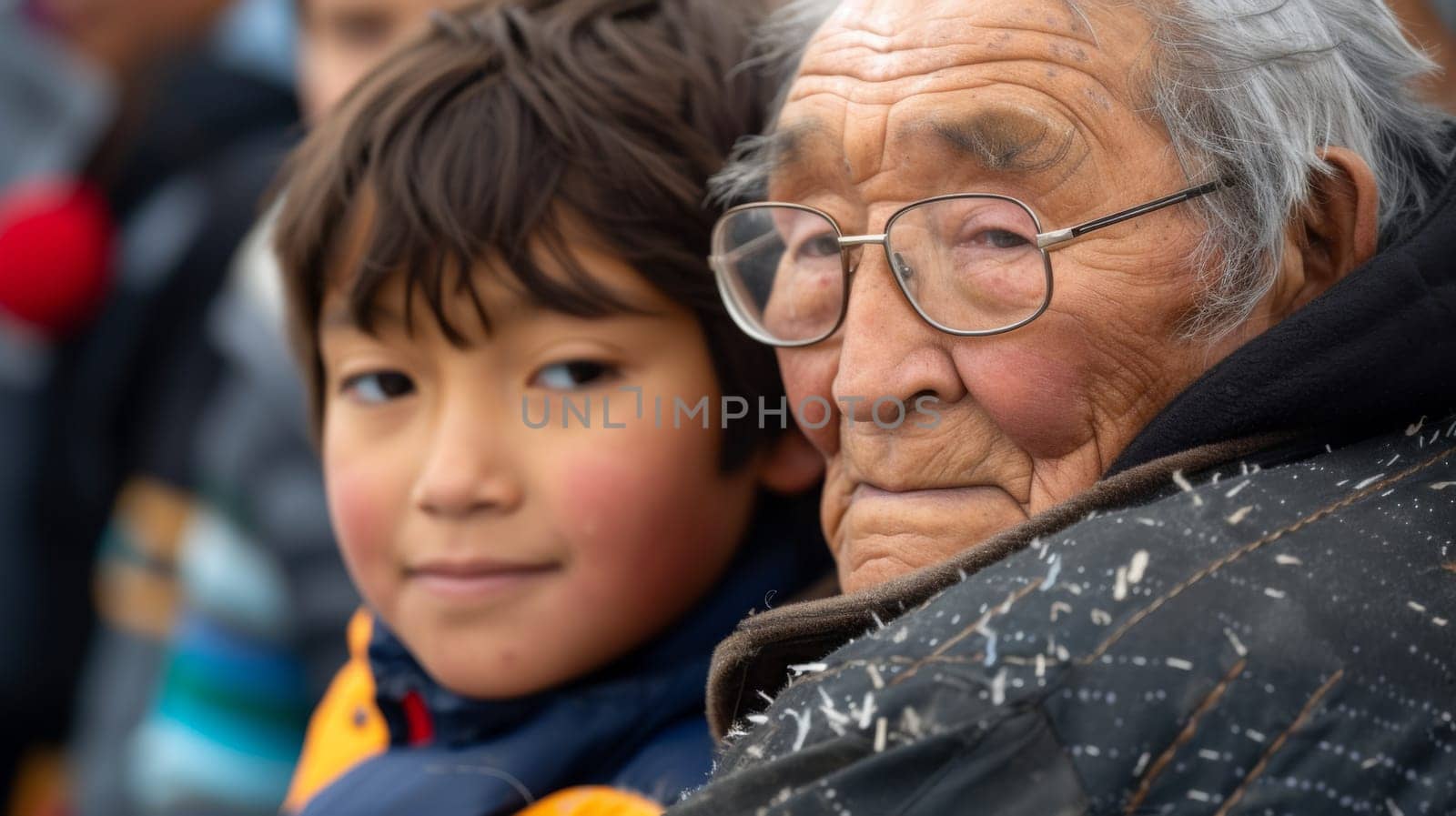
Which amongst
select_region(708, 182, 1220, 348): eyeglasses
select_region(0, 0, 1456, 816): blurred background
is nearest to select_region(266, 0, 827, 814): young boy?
select_region(708, 182, 1220, 348): eyeglasses

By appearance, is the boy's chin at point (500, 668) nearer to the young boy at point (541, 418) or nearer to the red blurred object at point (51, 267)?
the young boy at point (541, 418)

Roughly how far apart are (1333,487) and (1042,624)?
368 mm

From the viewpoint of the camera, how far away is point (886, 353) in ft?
5.58

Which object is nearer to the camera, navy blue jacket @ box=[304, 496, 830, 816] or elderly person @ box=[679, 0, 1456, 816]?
elderly person @ box=[679, 0, 1456, 816]

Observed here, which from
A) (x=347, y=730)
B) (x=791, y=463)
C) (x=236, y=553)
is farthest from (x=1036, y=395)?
(x=236, y=553)

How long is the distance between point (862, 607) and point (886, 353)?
0.32 m

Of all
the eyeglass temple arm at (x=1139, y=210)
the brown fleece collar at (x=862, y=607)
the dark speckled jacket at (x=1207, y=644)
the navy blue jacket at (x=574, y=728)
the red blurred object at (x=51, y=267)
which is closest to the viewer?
the dark speckled jacket at (x=1207, y=644)

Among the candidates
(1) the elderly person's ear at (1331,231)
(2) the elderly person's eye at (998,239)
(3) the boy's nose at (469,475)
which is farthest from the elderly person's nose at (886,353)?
(3) the boy's nose at (469,475)

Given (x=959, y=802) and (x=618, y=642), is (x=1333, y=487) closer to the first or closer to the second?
(x=959, y=802)

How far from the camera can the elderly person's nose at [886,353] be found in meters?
1.69

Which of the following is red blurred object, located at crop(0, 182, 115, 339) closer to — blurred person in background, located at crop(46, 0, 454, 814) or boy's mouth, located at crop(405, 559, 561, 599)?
blurred person in background, located at crop(46, 0, 454, 814)

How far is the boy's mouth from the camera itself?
2.07m

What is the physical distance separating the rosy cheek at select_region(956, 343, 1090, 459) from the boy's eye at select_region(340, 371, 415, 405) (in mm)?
895

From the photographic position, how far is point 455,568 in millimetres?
2090
